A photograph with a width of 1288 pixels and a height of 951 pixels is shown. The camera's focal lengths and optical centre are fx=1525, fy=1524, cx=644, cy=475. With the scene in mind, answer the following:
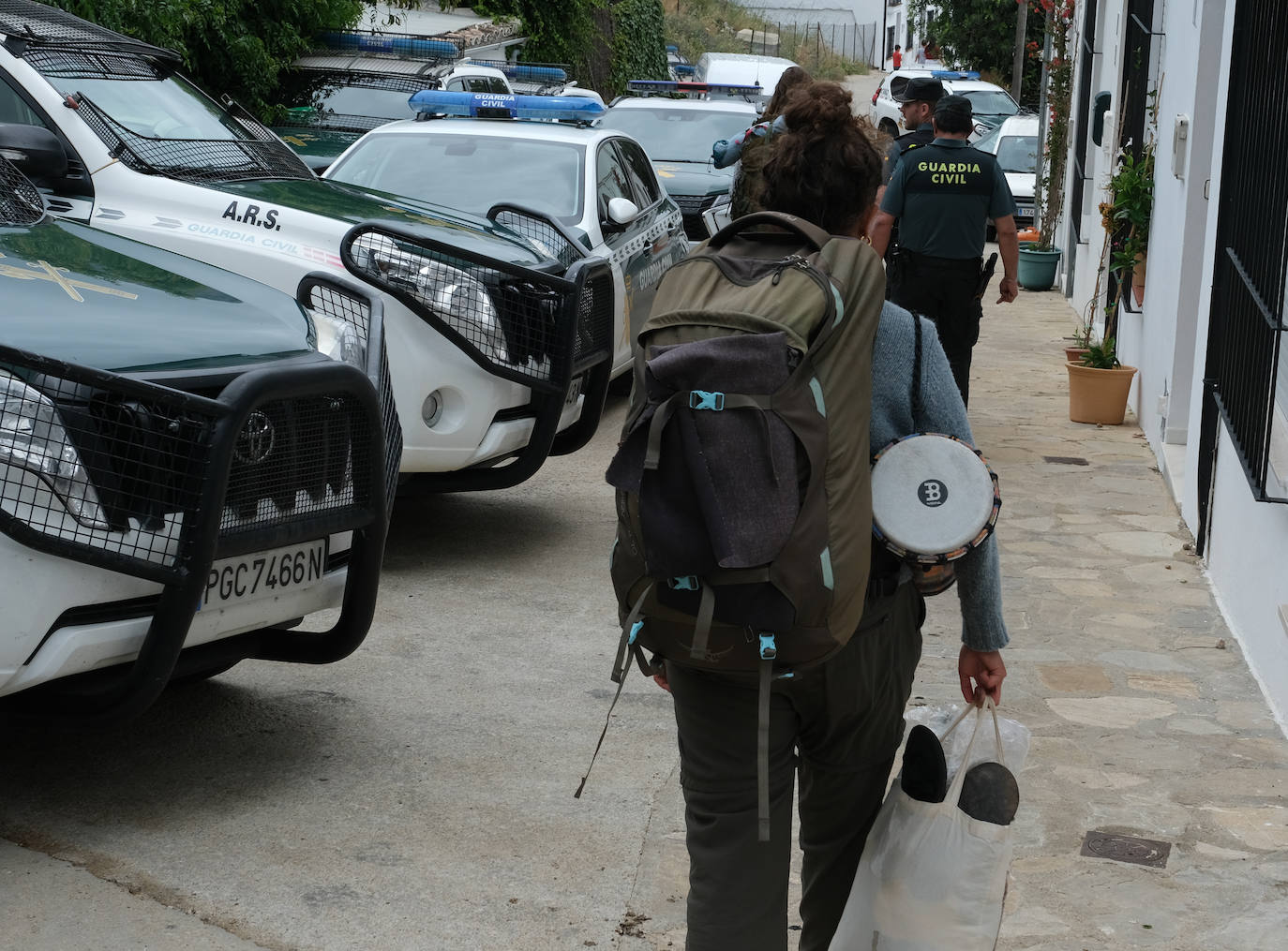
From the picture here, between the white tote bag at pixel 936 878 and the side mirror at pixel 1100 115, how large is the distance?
10310 mm

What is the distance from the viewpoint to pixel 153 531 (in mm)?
3416

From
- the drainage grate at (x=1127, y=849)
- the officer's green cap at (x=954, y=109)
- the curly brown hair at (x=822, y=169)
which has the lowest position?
the drainage grate at (x=1127, y=849)

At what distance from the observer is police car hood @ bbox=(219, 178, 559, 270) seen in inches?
238

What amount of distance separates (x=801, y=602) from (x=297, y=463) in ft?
6.06

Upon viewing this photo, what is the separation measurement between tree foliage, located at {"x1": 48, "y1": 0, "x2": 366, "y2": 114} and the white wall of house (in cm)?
777

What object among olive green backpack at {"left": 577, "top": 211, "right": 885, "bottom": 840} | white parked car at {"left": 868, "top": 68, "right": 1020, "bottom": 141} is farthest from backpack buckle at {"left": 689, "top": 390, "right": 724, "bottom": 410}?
white parked car at {"left": 868, "top": 68, "right": 1020, "bottom": 141}

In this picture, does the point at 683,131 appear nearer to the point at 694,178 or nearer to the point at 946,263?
the point at 694,178

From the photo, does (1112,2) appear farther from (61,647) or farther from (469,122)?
(61,647)

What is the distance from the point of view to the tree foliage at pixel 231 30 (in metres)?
12.2

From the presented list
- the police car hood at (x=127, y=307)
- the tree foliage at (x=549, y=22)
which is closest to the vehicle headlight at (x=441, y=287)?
the police car hood at (x=127, y=307)

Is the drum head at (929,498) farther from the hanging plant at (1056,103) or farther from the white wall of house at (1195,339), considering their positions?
the hanging plant at (1056,103)

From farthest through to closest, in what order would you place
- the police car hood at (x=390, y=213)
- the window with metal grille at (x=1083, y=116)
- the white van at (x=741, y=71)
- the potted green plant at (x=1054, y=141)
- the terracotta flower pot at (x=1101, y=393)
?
the white van at (x=741, y=71)
the potted green plant at (x=1054, y=141)
the window with metal grille at (x=1083, y=116)
the terracotta flower pot at (x=1101, y=393)
the police car hood at (x=390, y=213)

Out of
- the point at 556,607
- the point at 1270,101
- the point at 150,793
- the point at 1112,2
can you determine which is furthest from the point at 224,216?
the point at 1112,2

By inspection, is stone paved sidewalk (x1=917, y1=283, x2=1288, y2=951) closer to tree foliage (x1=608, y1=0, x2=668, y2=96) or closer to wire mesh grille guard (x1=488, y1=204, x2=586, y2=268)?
wire mesh grille guard (x1=488, y1=204, x2=586, y2=268)
